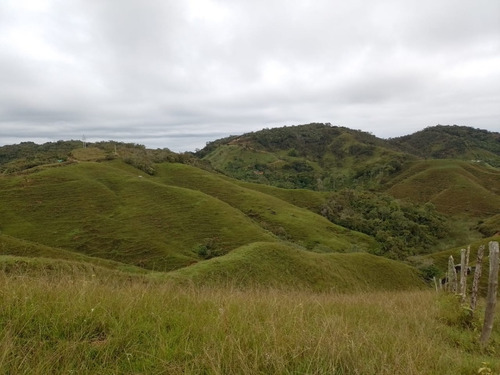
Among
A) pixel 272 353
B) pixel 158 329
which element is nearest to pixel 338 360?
pixel 272 353

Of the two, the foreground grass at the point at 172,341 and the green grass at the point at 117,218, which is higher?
the foreground grass at the point at 172,341

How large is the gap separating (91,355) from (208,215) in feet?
190

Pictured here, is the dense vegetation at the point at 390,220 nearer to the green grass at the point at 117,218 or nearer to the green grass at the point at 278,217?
the green grass at the point at 278,217

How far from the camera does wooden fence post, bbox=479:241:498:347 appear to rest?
22.6 feet

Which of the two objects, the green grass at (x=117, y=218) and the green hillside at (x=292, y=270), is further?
the green grass at (x=117, y=218)

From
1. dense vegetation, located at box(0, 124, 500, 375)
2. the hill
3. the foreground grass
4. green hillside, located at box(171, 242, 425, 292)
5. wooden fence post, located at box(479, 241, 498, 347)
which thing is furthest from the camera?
the hill

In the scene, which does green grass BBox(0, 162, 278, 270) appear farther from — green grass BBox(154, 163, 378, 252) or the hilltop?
green grass BBox(154, 163, 378, 252)

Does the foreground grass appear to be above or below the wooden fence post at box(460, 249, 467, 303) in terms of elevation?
above

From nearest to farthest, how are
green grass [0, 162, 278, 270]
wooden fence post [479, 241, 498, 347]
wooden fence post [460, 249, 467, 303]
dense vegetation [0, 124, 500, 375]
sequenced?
1. dense vegetation [0, 124, 500, 375]
2. wooden fence post [479, 241, 498, 347]
3. wooden fence post [460, 249, 467, 303]
4. green grass [0, 162, 278, 270]

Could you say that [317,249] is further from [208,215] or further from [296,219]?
[208,215]

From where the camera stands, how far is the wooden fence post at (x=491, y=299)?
6.89 metres

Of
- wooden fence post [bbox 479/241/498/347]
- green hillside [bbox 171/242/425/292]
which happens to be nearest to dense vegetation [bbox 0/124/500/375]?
green hillside [bbox 171/242/425/292]

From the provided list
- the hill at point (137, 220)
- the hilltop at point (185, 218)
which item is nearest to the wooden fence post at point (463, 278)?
the hilltop at point (185, 218)

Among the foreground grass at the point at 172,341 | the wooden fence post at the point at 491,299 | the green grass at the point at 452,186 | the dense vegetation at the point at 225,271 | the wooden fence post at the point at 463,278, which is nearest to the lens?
the foreground grass at the point at 172,341
